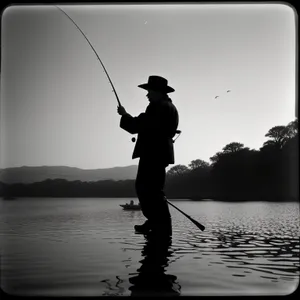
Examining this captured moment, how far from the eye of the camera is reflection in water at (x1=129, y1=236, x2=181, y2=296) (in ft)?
11.2

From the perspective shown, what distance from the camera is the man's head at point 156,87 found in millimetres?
6066

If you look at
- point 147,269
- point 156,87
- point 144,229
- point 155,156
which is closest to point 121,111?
point 156,87

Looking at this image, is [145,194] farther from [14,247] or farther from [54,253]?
[14,247]

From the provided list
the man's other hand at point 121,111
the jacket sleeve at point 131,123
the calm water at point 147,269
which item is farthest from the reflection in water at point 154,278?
the man's other hand at point 121,111

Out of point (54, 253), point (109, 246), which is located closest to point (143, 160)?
point (109, 246)

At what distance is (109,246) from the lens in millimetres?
6062

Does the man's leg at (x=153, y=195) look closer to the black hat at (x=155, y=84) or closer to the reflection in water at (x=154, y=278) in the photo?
the reflection in water at (x=154, y=278)

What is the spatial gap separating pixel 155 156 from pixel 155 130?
0.40 meters

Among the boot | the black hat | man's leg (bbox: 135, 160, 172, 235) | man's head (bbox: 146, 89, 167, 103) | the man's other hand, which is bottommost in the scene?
the boot

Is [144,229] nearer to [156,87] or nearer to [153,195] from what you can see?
[153,195]

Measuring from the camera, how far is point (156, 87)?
6090 mm

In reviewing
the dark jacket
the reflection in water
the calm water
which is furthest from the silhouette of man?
the reflection in water

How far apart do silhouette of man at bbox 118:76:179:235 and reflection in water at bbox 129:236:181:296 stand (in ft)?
2.38

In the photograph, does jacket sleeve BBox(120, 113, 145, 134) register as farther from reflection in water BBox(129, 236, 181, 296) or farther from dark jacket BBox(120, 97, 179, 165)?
reflection in water BBox(129, 236, 181, 296)
